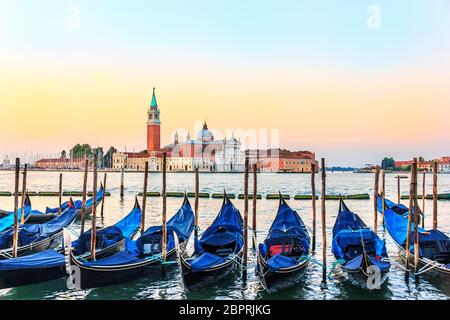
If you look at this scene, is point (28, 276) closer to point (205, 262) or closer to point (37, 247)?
point (37, 247)

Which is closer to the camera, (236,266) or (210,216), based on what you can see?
(236,266)

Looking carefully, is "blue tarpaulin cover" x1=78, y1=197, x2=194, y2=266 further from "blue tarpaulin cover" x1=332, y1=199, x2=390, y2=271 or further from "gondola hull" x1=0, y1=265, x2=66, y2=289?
"blue tarpaulin cover" x1=332, y1=199, x2=390, y2=271

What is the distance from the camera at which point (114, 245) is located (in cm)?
759

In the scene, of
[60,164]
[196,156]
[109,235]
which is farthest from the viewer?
[60,164]

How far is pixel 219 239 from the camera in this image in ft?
25.4

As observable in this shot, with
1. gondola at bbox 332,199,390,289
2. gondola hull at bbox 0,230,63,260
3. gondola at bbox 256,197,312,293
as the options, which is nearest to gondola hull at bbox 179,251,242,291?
gondola at bbox 256,197,312,293

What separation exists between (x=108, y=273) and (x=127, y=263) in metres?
0.29

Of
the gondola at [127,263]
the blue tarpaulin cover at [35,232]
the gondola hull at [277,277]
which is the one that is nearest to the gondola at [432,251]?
the gondola hull at [277,277]

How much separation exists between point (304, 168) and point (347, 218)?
83.6 m

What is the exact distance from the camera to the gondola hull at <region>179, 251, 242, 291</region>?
6.08m

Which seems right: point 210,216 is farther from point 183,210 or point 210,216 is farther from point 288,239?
point 288,239

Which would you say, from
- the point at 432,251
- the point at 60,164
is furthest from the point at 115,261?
the point at 60,164
